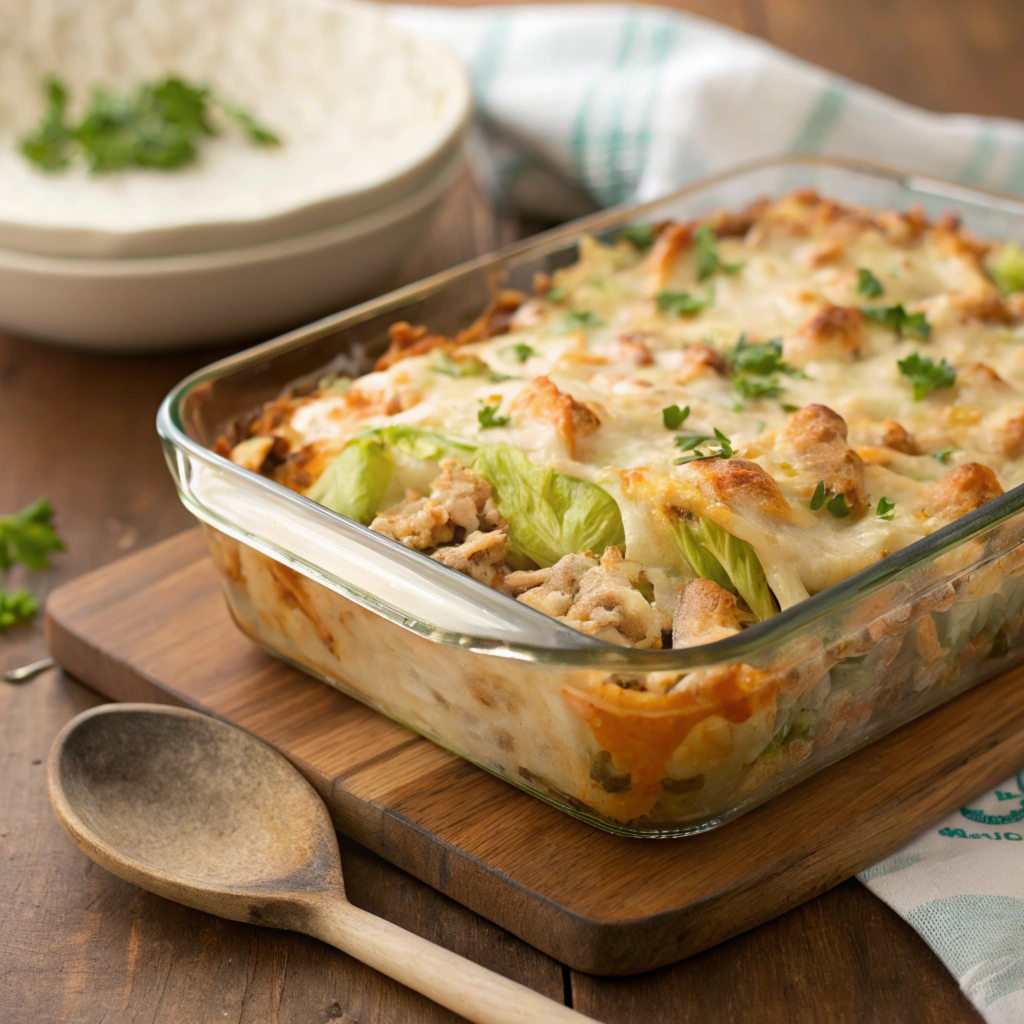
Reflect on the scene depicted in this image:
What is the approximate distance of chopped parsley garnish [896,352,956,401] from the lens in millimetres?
2150

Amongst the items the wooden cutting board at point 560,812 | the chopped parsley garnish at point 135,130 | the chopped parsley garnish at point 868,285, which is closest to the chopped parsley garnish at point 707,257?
the chopped parsley garnish at point 868,285

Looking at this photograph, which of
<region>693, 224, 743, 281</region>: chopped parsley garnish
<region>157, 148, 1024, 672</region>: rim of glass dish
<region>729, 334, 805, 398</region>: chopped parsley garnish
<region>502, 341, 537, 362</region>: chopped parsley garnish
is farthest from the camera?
<region>693, 224, 743, 281</region>: chopped parsley garnish

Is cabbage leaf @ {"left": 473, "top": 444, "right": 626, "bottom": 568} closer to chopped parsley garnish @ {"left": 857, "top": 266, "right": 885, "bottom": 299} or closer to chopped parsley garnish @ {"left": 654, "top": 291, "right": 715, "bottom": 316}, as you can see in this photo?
chopped parsley garnish @ {"left": 654, "top": 291, "right": 715, "bottom": 316}

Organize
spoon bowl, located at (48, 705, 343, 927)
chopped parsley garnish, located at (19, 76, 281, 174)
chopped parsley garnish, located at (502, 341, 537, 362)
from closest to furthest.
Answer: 1. spoon bowl, located at (48, 705, 343, 927)
2. chopped parsley garnish, located at (502, 341, 537, 362)
3. chopped parsley garnish, located at (19, 76, 281, 174)

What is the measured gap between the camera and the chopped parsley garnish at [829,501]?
1776 mm

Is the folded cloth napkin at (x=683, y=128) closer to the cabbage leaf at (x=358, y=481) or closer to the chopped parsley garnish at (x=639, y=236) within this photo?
the chopped parsley garnish at (x=639, y=236)

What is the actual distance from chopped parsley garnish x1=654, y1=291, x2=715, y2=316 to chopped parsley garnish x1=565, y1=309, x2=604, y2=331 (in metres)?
0.12

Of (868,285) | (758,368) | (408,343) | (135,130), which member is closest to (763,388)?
(758,368)

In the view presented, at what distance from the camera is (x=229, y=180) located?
118 inches

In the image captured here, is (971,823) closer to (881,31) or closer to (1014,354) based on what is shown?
(1014,354)

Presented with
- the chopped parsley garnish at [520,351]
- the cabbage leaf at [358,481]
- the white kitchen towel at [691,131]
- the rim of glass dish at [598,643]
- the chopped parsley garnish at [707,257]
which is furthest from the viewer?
the white kitchen towel at [691,131]

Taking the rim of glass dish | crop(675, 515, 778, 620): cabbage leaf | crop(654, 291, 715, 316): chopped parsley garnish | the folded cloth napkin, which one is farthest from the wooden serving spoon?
the folded cloth napkin

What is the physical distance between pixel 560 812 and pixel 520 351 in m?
0.84

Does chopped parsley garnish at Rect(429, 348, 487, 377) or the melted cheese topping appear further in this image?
chopped parsley garnish at Rect(429, 348, 487, 377)
